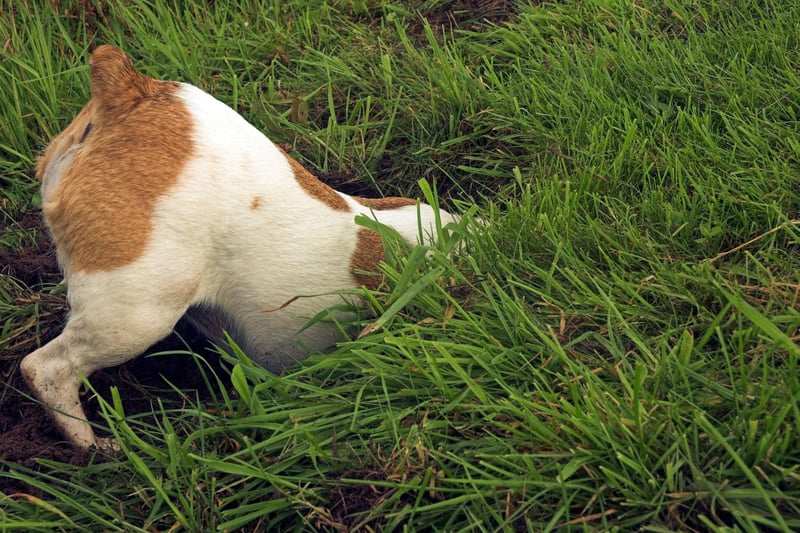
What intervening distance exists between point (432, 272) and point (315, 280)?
18.7 inches

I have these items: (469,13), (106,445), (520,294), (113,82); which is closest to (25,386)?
(106,445)

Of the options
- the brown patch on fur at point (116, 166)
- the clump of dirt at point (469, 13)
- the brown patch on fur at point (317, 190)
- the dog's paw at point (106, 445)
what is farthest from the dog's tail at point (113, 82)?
the clump of dirt at point (469, 13)

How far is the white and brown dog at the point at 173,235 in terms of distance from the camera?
2.74 metres

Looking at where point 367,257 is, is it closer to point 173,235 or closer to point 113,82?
point 173,235

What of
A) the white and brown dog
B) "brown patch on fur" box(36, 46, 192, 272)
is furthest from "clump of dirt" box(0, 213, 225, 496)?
"brown patch on fur" box(36, 46, 192, 272)

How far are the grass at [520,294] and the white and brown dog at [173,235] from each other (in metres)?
0.24

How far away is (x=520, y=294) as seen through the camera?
280cm

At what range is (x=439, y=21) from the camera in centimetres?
465

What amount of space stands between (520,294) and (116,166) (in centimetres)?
136

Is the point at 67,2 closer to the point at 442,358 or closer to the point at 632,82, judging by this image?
the point at 632,82

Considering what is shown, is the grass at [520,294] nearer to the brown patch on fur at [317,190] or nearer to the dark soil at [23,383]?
the dark soil at [23,383]

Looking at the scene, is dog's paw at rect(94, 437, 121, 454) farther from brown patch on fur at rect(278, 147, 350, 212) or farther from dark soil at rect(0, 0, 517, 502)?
brown patch on fur at rect(278, 147, 350, 212)

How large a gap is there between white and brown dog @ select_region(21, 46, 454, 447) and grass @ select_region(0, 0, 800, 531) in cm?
24

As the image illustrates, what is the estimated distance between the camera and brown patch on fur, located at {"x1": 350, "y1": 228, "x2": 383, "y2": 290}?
304cm
